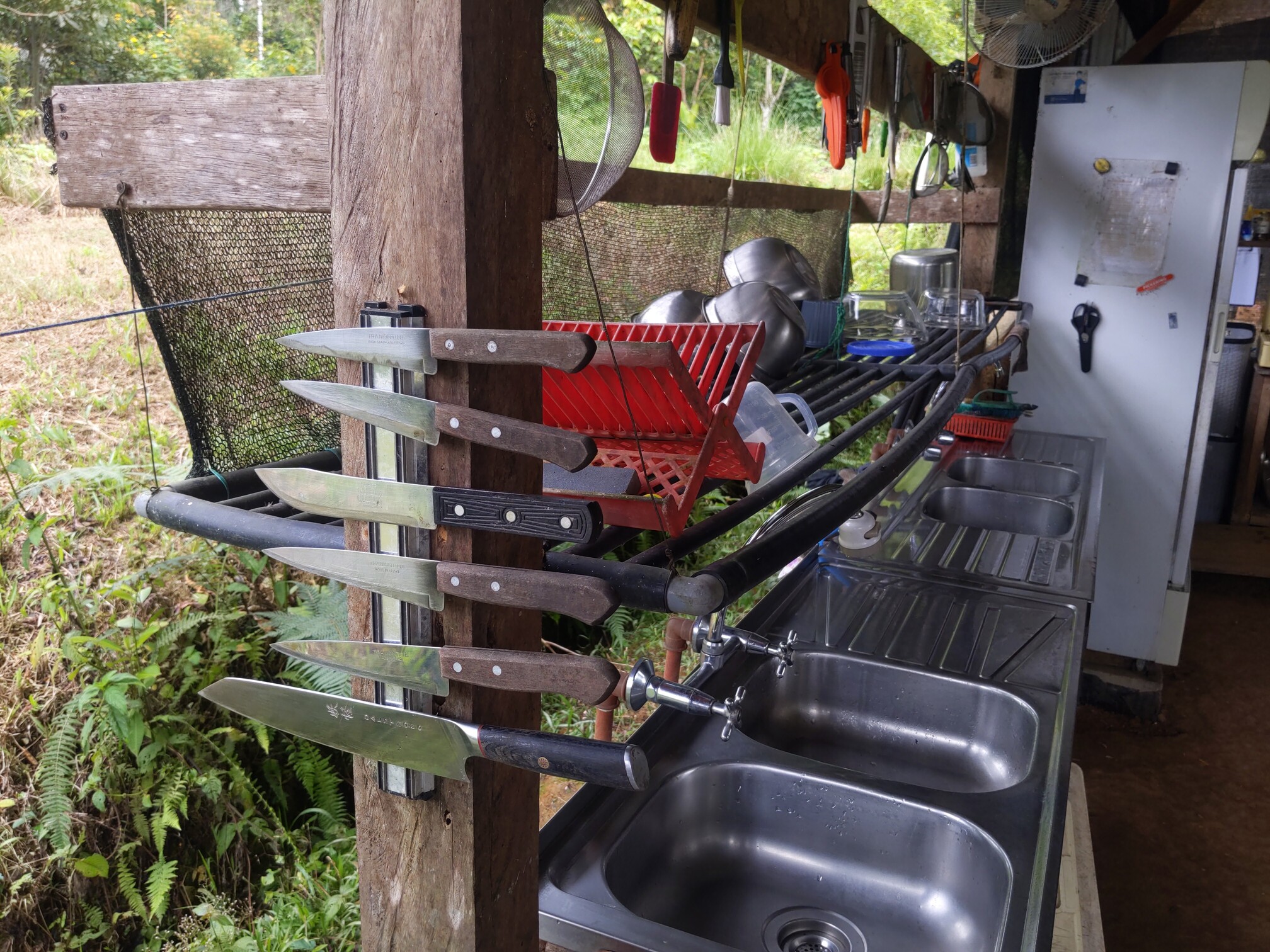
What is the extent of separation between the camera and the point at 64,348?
13.2 feet

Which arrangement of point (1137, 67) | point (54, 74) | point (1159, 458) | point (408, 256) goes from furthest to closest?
1. point (54, 74)
2. point (1159, 458)
3. point (1137, 67)
4. point (408, 256)

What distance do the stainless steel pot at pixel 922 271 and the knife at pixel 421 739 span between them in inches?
110

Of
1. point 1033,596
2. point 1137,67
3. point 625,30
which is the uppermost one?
point 625,30

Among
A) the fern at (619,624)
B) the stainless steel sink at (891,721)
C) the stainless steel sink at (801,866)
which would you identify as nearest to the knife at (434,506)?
the stainless steel sink at (801,866)

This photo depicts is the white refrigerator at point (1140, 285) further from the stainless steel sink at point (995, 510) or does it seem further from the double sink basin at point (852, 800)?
the double sink basin at point (852, 800)

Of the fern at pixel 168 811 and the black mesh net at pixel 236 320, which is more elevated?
the black mesh net at pixel 236 320

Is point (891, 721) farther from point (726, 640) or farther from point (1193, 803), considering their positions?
point (1193, 803)

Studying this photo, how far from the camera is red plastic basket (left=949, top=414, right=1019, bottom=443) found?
3311 millimetres

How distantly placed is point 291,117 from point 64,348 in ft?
12.5

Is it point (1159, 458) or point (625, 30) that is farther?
point (625, 30)

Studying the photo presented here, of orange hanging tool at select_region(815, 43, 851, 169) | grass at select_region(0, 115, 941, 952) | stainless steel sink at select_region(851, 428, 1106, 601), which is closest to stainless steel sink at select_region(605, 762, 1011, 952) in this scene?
stainless steel sink at select_region(851, 428, 1106, 601)

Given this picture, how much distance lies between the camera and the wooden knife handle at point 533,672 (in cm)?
71

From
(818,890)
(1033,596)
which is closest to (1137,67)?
(1033,596)

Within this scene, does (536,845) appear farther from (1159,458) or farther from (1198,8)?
(1198,8)
